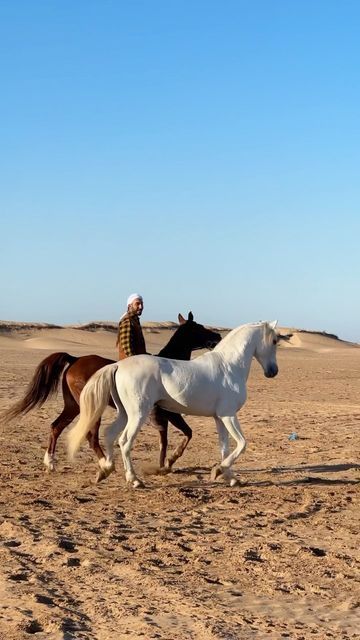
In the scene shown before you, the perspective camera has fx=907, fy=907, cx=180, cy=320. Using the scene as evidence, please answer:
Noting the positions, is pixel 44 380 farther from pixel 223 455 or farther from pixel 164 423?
pixel 223 455

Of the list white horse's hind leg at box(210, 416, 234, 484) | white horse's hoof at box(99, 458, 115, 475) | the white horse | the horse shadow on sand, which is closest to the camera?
the white horse

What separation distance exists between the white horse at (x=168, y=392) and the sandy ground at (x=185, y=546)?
0.51 meters

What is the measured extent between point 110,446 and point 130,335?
Answer: 5.53 feet

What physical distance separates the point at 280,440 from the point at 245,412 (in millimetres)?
3846

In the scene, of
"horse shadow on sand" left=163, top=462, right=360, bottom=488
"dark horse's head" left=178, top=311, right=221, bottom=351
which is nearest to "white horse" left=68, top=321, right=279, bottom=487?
"horse shadow on sand" left=163, top=462, right=360, bottom=488

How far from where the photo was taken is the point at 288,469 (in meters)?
11.5

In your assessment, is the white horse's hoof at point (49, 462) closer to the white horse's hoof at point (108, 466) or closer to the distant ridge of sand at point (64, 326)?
the white horse's hoof at point (108, 466)

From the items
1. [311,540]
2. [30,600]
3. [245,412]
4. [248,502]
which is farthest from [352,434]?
[30,600]

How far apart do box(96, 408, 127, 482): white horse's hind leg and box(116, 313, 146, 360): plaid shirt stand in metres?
1.29

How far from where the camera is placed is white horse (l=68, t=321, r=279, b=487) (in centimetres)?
960

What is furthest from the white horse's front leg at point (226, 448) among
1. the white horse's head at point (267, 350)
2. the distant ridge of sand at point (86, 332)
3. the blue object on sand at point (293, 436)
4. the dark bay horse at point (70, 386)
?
the distant ridge of sand at point (86, 332)

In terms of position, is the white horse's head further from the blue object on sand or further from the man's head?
the blue object on sand

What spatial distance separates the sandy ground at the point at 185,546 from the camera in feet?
17.6

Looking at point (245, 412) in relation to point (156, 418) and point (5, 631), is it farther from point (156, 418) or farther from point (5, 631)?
point (5, 631)
